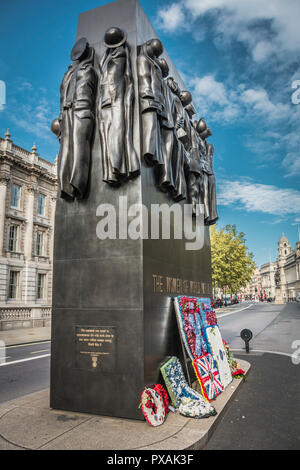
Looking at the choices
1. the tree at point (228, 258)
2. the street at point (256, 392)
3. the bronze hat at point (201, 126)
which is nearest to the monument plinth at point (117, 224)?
the street at point (256, 392)

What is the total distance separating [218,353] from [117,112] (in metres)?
5.63

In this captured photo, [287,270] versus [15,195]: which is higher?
[15,195]

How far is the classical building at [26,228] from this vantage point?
97.3 feet

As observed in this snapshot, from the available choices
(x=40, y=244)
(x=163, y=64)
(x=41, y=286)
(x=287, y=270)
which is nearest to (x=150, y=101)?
(x=163, y=64)

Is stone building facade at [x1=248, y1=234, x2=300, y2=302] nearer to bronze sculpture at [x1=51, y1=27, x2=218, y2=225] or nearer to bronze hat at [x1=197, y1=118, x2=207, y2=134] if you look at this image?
bronze hat at [x1=197, y1=118, x2=207, y2=134]

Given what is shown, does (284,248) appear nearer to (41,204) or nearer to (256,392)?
→ (41,204)

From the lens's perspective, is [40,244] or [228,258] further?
[228,258]

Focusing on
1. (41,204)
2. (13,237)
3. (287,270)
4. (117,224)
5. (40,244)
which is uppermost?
(41,204)

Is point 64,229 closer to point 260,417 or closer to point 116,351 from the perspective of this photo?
point 116,351

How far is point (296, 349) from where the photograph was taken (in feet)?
45.3

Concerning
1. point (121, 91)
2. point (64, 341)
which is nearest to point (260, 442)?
point (64, 341)

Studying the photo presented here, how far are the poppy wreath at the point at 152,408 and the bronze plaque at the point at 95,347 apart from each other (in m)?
0.79

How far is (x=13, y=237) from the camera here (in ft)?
102

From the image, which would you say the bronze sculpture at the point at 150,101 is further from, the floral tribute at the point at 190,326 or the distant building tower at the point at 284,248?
the distant building tower at the point at 284,248
